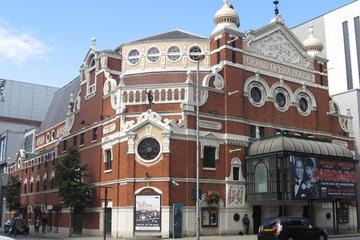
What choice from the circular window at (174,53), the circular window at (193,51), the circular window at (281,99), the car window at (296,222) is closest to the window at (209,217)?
the car window at (296,222)

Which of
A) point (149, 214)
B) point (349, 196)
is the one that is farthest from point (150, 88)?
point (349, 196)

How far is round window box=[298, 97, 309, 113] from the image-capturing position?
1935 inches

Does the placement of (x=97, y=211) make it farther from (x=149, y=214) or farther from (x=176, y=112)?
(x=176, y=112)

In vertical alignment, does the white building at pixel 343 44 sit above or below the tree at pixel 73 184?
above

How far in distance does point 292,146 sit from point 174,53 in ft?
46.3

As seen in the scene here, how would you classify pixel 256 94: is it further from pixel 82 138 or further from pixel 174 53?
pixel 82 138

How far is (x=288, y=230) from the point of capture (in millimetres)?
28188

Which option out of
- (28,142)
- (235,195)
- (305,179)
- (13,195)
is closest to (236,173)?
(235,195)

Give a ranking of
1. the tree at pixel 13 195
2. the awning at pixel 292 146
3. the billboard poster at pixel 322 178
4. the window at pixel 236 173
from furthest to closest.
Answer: the tree at pixel 13 195
the window at pixel 236 173
the awning at pixel 292 146
the billboard poster at pixel 322 178

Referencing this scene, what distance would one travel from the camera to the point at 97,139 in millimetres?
46062

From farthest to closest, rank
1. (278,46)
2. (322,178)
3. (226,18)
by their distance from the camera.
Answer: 1. (278,46)
2. (226,18)
3. (322,178)

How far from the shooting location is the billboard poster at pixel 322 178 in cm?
4038

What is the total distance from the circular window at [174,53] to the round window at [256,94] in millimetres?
7657

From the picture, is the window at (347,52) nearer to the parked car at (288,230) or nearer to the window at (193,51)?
the window at (193,51)
